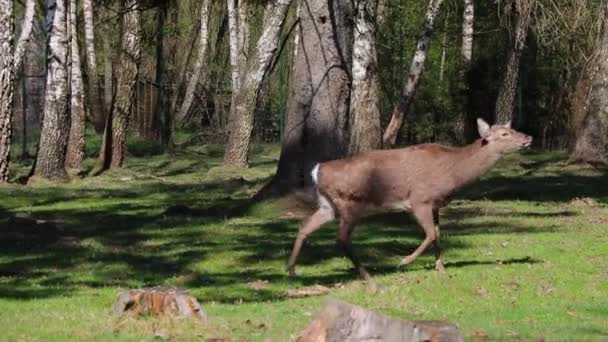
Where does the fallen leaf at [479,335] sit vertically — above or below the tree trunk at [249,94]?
below

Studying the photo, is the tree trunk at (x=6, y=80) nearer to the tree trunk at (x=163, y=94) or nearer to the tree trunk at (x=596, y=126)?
the tree trunk at (x=163, y=94)

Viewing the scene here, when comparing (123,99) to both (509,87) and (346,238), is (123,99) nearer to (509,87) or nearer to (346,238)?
(509,87)

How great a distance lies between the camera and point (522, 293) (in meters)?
12.5

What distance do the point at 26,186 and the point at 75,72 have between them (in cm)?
613

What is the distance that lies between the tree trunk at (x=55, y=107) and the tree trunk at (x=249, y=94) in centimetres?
421

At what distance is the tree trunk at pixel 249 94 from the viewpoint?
86.1ft

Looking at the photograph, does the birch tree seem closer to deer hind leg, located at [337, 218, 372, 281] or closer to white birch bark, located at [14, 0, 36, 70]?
white birch bark, located at [14, 0, 36, 70]

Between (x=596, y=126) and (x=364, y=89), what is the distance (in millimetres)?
5944

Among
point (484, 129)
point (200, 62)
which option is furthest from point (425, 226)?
point (200, 62)

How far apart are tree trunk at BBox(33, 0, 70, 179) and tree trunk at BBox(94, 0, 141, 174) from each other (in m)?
3.42

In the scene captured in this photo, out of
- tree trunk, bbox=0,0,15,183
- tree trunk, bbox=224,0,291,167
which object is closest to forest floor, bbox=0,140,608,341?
tree trunk, bbox=0,0,15,183

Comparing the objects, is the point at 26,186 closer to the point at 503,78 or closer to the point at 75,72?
the point at 75,72

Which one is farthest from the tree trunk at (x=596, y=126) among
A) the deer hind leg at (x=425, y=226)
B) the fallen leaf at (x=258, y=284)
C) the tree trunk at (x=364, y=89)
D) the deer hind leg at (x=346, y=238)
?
the fallen leaf at (x=258, y=284)

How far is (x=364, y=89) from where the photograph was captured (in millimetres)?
25469
